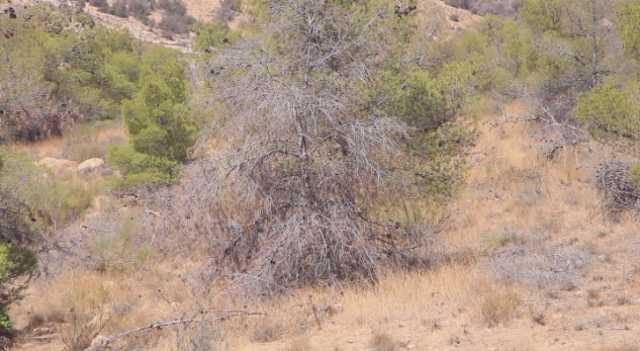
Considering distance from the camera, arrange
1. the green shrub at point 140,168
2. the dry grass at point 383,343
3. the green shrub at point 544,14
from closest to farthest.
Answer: the dry grass at point 383,343
the green shrub at point 140,168
the green shrub at point 544,14

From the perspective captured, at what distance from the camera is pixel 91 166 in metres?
19.1

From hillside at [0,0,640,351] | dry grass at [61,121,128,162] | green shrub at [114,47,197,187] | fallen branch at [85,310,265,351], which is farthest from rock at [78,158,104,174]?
fallen branch at [85,310,265,351]

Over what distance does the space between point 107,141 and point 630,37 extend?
16306 mm

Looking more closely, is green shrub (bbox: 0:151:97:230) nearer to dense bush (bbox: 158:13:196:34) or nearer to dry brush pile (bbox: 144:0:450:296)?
dry brush pile (bbox: 144:0:450:296)

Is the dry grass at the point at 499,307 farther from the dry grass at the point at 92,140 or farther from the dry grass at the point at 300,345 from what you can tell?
the dry grass at the point at 92,140

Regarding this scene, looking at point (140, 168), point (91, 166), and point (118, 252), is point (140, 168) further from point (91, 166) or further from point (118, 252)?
point (118, 252)

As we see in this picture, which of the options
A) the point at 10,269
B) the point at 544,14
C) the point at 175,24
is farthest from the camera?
the point at 175,24

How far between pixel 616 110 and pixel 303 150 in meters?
4.66

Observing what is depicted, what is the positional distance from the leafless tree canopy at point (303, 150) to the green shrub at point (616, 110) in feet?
10.0

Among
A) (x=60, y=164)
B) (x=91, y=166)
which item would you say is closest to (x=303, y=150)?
(x=91, y=166)

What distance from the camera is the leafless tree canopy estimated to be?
9.12 metres

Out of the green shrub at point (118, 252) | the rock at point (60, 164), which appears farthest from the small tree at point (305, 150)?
the rock at point (60, 164)

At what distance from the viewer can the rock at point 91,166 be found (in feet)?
62.0

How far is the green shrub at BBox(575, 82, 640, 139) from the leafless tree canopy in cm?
306
